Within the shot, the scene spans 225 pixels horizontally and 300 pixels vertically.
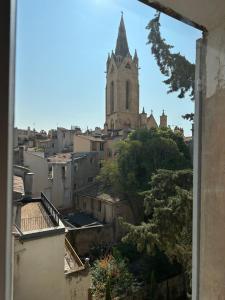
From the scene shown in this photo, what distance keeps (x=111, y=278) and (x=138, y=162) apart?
6.45ft

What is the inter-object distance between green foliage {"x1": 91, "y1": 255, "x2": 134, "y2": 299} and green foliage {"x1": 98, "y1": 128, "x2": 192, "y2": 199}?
4.05ft

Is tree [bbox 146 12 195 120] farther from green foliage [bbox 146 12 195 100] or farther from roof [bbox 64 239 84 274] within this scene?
roof [bbox 64 239 84 274]

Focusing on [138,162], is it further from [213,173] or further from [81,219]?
[213,173]

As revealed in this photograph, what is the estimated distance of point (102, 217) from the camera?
24.0ft

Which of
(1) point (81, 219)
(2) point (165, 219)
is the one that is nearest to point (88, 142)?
(1) point (81, 219)

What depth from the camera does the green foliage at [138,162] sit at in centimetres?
457

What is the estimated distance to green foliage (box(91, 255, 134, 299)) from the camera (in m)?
3.78

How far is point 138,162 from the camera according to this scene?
5227 mm

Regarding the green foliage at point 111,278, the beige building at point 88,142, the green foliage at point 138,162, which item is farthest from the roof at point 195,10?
the beige building at point 88,142

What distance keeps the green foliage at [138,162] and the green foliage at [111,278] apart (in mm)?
1234

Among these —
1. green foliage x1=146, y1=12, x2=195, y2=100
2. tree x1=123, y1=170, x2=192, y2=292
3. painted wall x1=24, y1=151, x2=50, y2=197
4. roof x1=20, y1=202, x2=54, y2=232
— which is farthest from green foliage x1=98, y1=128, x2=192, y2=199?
painted wall x1=24, y1=151, x2=50, y2=197

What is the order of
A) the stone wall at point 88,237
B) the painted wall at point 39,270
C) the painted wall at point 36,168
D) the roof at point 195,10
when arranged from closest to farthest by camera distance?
the roof at point 195,10
the painted wall at point 39,270
the painted wall at point 36,168
the stone wall at point 88,237

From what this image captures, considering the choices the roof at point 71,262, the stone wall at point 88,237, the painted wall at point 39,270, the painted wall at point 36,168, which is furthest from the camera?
the stone wall at point 88,237

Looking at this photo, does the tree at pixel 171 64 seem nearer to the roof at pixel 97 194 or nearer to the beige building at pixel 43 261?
the beige building at pixel 43 261
